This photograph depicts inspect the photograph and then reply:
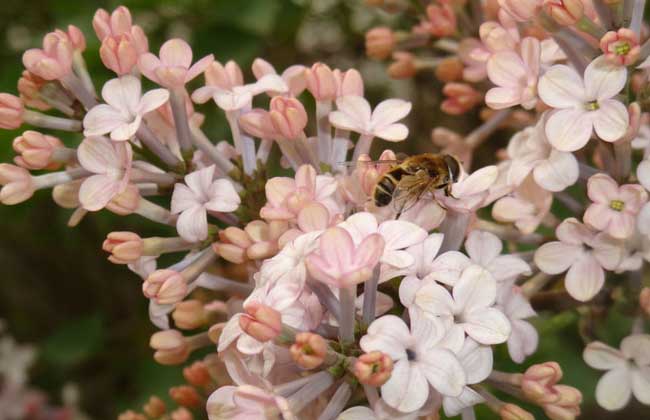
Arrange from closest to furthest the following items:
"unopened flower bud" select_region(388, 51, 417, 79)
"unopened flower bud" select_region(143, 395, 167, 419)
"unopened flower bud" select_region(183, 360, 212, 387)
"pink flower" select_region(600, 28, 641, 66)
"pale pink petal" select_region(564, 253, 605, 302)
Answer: "pink flower" select_region(600, 28, 641, 66) → "pale pink petal" select_region(564, 253, 605, 302) → "unopened flower bud" select_region(183, 360, 212, 387) → "unopened flower bud" select_region(143, 395, 167, 419) → "unopened flower bud" select_region(388, 51, 417, 79)

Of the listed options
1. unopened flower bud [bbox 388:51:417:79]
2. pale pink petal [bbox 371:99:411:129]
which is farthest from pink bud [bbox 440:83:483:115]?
pale pink petal [bbox 371:99:411:129]

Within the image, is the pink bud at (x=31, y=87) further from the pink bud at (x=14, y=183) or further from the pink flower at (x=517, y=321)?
the pink flower at (x=517, y=321)

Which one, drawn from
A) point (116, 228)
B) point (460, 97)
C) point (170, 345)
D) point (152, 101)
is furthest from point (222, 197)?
point (116, 228)

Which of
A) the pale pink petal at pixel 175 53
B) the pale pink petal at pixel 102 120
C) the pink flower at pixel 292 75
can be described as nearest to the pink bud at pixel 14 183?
the pale pink petal at pixel 102 120

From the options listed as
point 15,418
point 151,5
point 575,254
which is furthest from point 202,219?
point 15,418

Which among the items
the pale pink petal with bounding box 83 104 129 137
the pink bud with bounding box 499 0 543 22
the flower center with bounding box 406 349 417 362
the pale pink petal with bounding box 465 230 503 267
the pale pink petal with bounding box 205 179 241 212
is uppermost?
the pink bud with bounding box 499 0 543 22

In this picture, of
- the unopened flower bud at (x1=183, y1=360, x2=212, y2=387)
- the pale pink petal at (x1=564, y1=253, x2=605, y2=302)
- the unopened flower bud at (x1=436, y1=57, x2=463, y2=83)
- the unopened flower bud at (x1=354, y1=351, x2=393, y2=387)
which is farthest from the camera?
the unopened flower bud at (x1=436, y1=57, x2=463, y2=83)

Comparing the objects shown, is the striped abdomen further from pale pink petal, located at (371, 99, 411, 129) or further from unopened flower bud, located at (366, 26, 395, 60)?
unopened flower bud, located at (366, 26, 395, 60)
